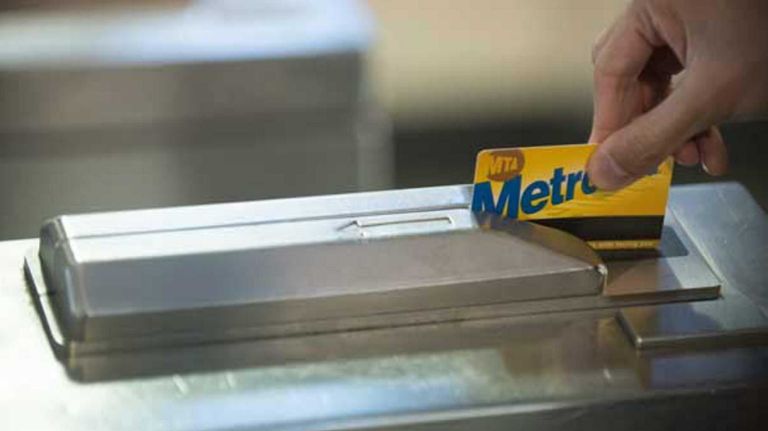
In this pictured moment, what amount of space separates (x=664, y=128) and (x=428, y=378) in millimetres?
230

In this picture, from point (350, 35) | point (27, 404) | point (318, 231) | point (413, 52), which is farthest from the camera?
point (413, 52)

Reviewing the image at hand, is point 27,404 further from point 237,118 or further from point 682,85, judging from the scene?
point 237,118

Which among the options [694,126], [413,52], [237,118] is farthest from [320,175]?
[694,126]

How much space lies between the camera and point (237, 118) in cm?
169

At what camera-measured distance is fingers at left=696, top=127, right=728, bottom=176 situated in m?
0.92

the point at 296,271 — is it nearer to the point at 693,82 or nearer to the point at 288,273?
the point at 288,273

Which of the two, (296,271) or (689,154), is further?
(689,154)

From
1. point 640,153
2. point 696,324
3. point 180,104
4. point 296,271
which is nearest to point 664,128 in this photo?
point 640,153

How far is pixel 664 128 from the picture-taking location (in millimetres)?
861

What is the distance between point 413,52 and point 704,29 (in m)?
1.53

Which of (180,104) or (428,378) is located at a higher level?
(428,378)

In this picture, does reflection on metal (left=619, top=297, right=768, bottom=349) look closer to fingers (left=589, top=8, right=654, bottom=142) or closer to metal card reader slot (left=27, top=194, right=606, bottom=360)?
metal card reader slot (left=27, top=194, right=606, bottom=360)

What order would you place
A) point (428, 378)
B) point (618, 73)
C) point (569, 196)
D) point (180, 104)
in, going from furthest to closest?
point (180, 104)
point (618, 73)
point (569, 196)
point (428, 378)

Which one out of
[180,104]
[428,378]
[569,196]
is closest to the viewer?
[428,378]
